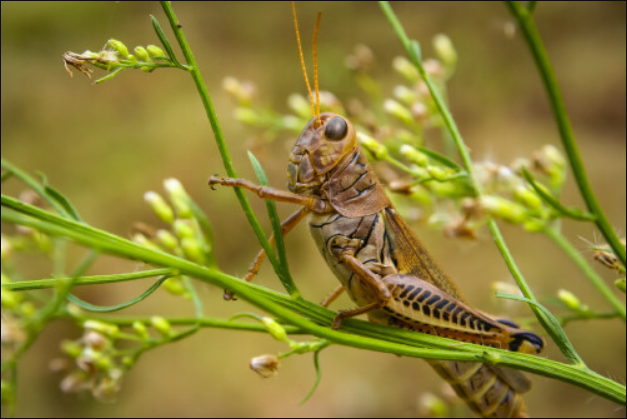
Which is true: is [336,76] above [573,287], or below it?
above

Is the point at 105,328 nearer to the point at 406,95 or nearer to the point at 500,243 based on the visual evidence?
the point at 500,243

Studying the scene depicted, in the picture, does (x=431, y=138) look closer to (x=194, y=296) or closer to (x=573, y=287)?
(x=573, y=287)

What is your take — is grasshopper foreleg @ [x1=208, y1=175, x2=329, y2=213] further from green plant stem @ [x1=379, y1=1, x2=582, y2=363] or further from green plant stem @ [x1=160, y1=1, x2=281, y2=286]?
green plant stem @ [x1=379, y1=1, x2=582, y2=363]

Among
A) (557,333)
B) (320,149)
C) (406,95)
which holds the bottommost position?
(557,333)

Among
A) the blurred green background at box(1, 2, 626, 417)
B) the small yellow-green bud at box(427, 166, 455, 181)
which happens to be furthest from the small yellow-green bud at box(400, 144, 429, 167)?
the blurred green background at box(1, 2, 626, 417)

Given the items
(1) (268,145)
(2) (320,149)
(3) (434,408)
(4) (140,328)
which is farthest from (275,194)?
(1) (268,145)

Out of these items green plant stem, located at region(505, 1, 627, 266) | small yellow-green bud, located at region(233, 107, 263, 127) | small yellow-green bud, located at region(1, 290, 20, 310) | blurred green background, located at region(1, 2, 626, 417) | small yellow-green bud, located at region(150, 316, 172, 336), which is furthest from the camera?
blurred green background, located at region(1, 2, 626, 417)

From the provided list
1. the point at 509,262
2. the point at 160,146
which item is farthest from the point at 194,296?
the point at 160,146

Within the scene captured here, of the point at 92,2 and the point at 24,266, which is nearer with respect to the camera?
the point at 24,266
